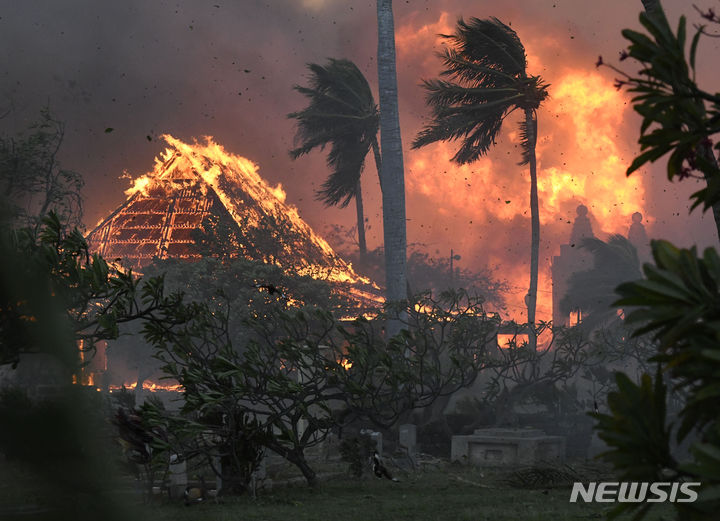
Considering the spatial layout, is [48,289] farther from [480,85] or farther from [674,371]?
[480,85]

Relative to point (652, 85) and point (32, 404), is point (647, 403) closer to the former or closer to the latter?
point (652, 85)

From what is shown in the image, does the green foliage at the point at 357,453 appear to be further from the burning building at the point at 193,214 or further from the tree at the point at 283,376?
the burning building at the point at 193,214

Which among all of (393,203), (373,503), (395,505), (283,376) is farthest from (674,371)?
(393,203)

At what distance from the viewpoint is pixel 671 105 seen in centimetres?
291

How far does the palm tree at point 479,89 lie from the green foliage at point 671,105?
25655mm

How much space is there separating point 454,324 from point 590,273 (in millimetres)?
23034

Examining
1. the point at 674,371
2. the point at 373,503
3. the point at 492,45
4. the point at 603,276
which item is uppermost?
the point at 492,45

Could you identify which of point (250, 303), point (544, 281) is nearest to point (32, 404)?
point (250, 303)

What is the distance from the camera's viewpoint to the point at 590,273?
43.1 metres

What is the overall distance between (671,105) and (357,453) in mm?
14366

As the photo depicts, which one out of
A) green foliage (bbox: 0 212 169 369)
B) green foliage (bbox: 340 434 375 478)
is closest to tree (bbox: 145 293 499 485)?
green foliage (bbox: 340 434 375 478)

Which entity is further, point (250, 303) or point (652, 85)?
point (250, 303)

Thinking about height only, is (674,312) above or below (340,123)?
below

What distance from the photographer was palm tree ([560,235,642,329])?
4103cm
